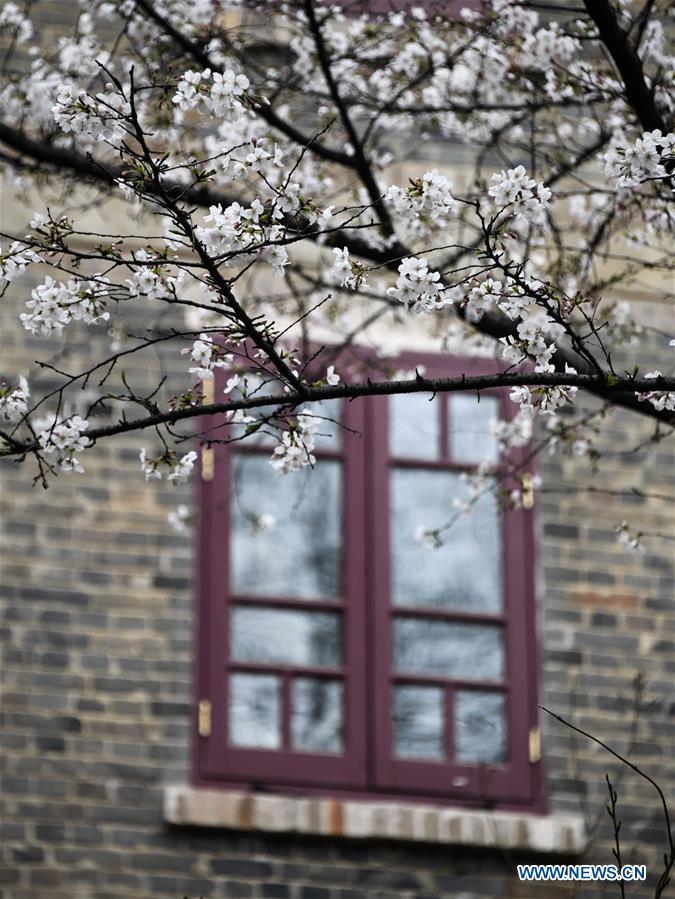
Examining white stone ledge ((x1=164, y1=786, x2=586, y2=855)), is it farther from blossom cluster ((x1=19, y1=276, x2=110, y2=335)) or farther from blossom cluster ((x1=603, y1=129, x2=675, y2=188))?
blossom cluster ((x1=603, y1=129, x2=675, y2=188))

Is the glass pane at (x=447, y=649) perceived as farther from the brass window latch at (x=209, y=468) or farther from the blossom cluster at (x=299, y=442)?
the blossom cluster at (x=299, y=442)

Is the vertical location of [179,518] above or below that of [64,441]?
above

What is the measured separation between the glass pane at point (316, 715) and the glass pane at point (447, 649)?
0.35 m

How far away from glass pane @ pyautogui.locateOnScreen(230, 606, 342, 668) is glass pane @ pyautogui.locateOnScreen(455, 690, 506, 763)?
636 millimetres

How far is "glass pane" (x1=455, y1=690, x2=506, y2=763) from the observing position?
9.51 meters

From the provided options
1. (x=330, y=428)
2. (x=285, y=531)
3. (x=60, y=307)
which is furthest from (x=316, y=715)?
(x=60, y=307)

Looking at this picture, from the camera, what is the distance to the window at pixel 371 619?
30.7ft

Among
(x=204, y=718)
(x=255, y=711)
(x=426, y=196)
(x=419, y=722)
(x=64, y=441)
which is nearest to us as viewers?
(x=426, y=196)

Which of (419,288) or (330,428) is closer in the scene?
(419,288)

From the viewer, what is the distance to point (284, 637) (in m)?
9.53

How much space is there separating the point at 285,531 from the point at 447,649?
95 cm

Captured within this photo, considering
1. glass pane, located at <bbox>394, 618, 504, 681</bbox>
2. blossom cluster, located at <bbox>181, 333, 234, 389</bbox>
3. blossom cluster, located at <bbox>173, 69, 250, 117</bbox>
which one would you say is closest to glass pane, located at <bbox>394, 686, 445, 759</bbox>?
glass pane, located at <bbox>394, 618, 504, 681</bbox>

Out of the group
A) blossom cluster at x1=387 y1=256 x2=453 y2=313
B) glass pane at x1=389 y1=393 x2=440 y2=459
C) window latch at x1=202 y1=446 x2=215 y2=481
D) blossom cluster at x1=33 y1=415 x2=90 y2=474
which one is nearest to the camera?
blossom cluster at x1=387 y1=256 x2=453 y2=313

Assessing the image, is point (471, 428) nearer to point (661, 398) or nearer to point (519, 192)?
point (661, 398)
